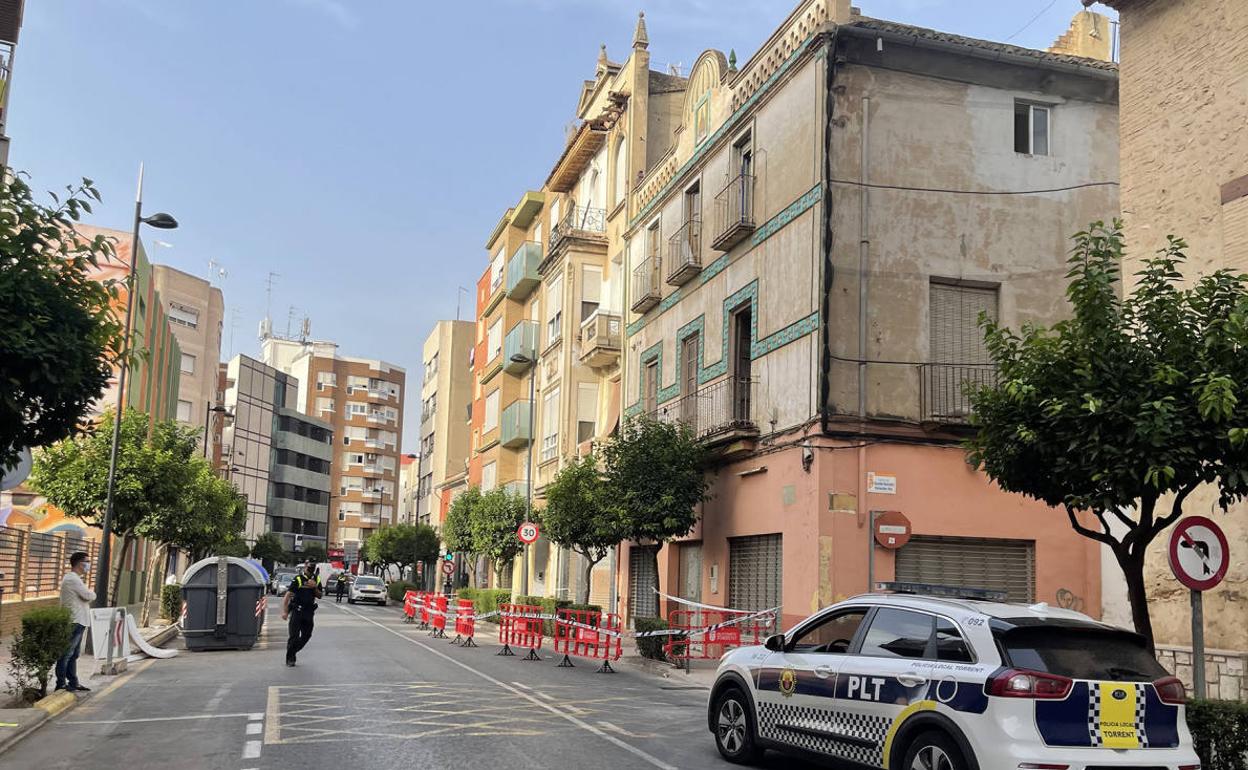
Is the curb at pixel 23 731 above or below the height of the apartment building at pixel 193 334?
below

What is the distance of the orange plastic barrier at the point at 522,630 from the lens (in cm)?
2477

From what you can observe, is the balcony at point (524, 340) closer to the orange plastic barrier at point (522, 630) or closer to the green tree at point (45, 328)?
the orange plastic barrier at point (522, 630)

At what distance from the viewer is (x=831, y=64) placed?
70.5 feet

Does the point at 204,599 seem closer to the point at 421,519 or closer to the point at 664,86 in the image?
the point at 664,86

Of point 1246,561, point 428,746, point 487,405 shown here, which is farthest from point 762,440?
point 487,405

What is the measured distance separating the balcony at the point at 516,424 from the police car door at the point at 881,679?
34842 millimetres

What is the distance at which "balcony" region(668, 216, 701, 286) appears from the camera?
27344 millimetres

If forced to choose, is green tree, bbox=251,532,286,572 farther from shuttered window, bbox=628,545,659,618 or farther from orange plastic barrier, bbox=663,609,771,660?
orange plastic barrier, bbox=663,609,771,660

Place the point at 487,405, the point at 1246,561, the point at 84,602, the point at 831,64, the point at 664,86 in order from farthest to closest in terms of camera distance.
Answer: the point at 487,405 < the point at 664,86 < the point at 831,64 < the point at 84,602 < the point at 1246,561

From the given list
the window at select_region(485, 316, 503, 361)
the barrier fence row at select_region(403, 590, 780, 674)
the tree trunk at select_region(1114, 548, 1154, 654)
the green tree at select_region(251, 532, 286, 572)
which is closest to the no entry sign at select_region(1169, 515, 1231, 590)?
the tree trunk at select_region(1114, 548, 1154, 654)

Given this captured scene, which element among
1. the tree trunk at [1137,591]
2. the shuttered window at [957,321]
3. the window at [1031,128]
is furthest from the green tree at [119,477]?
the tree trunk at [1137,591]

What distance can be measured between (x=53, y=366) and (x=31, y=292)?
2.10ft

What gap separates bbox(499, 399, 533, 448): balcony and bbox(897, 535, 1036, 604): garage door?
80.2 ft

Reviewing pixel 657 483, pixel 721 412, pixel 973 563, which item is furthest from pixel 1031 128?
pixel 657 483
